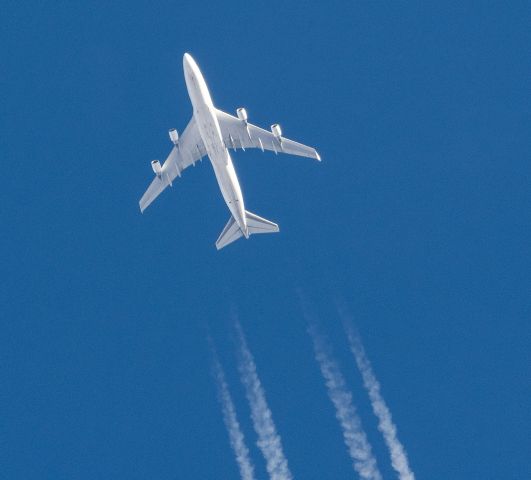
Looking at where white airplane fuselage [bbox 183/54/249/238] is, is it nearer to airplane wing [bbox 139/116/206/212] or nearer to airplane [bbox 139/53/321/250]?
airplane [bbox 139/53/321/250]

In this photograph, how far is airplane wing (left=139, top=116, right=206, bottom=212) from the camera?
9212 centimetres

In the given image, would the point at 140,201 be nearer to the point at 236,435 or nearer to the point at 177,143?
the point at 177,143

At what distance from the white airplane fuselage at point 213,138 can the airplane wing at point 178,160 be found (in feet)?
18.7

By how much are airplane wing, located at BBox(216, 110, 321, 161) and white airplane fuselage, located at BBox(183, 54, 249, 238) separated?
12.5ft

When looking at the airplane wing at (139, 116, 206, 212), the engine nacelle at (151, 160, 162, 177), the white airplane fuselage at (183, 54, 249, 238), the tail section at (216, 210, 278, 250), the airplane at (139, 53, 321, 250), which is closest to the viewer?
the white airplane fuselage at (183, 54, 249, 238)

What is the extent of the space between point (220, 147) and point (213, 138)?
41.4 inches

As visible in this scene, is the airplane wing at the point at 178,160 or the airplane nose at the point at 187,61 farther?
the airplane wing at the point at 178,160

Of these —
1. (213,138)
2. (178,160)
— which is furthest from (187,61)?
(178,160)

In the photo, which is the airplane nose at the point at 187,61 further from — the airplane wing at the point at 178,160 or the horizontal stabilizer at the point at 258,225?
the horizontal stabilizer at the point at 258,225

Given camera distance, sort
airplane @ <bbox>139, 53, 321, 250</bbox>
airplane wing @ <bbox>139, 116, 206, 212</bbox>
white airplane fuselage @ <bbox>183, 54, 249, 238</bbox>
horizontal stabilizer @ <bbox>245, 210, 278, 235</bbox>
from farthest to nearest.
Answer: airplane wing @ <bbox>139, 116, 206, 212</bbox> → horizontal stabilizer @ <bbox>245, 210, 278, 235</bbox> → airplane @ <bbox>139, 53, 321, 250</bbox> → white airplane fuselage @ <bbox>183, 54, 249, 238</bbox>

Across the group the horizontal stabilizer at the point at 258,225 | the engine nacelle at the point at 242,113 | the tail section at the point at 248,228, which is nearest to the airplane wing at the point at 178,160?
the engine nacelle at the point at 242,113

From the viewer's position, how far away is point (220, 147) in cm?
8494

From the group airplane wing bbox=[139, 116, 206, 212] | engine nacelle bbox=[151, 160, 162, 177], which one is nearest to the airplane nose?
airplane wing bbox=[139, 116, 206, 212]

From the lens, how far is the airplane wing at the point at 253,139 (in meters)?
90.1
